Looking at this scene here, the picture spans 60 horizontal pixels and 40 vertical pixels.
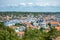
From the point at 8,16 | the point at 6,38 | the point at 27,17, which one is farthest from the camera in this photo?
the point at 27,17

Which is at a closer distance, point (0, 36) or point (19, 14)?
point (0, 36)

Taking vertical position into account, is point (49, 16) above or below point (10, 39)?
below

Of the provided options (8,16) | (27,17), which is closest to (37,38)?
(8,16)

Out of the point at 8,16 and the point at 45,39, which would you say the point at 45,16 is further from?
the point at 45,39

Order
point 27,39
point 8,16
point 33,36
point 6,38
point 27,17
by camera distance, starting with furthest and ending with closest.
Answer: point 27,17, point 8,16, point 33,36, point 27,39, point 6,38

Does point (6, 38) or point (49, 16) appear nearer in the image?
point (6, 38)

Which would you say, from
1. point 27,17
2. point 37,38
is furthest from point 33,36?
point 27,17

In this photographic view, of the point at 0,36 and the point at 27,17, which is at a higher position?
the point at 0,36

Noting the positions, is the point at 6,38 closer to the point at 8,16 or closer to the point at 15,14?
the point at 8,16

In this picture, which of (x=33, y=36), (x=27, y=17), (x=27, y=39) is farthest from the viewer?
(x=27, y=17)

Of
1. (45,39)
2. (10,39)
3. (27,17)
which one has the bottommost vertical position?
(27,17)
